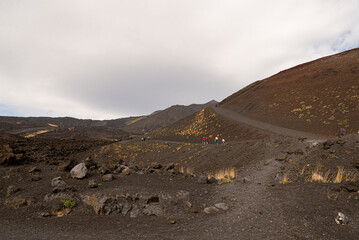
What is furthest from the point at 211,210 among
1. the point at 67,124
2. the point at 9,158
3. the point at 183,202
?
the point at 67,124

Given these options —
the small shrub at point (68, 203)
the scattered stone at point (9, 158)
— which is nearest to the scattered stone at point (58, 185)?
the small shrub at point (68, 203)

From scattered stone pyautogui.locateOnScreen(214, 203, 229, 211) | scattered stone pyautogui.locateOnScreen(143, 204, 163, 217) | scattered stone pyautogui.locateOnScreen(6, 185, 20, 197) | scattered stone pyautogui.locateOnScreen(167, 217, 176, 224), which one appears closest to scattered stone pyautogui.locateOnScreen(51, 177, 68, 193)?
scattered stone pyautogui.locateOnScreen(6, 185, 20, 197)

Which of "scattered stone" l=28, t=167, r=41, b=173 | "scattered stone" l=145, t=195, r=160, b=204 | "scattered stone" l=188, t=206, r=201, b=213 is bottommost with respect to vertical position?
"scattered stone" l=188, t=206, r=201, b=213

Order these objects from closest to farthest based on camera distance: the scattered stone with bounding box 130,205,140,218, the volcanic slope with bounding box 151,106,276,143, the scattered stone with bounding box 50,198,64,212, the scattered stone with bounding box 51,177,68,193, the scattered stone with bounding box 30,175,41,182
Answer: the scattered stone with bounding box 130,205,140,218 < the scattered stone with bounding box 50,198,64,212 < the scattered stone with bounding box 51,177,68,193 < the scattered stone with bounding box 30,175,41,182 < the volcanic slope with bounding box 151,106,276,143

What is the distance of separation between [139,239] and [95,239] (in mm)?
1156

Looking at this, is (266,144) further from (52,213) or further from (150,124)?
(150,124)

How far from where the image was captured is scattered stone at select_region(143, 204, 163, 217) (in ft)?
18.6

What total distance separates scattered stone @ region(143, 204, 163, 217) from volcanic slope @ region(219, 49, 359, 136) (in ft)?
79.6

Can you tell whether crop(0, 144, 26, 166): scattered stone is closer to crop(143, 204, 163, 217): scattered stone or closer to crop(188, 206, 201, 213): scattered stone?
crop(143, 204, 163, 217): scattered stone

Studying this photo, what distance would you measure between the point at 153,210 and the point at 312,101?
3714cm

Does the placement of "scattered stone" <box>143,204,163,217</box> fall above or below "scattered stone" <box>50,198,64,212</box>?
below

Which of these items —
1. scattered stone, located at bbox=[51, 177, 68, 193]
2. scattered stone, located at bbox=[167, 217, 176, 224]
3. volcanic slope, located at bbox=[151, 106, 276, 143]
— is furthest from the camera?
volcanic slope, located at bbox=[151, 106, 276, 143]

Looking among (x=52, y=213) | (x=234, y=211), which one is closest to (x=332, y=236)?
(x=234, y=211)

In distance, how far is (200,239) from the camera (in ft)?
13.8
